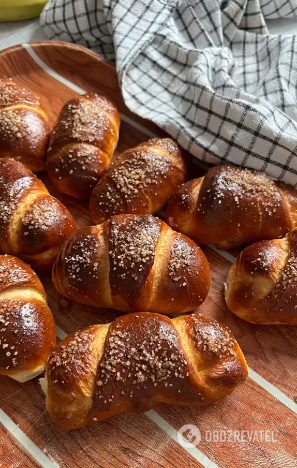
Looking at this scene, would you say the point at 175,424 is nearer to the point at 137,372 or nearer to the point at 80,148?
→ the point at 137,372

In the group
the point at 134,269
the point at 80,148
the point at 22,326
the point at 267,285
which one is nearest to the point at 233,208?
the point at 267,285

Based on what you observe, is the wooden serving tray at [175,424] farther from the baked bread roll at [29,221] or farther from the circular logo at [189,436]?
the baked bread roll at [29,221]

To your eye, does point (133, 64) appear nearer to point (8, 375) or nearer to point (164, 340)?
point (164, 340)

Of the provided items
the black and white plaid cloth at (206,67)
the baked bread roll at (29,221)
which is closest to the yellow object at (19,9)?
the black and white plaid cloth at (206,67)

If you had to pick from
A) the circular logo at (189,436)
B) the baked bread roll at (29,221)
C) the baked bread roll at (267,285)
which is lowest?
the circular logo at (189,436)

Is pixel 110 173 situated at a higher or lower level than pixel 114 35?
lower

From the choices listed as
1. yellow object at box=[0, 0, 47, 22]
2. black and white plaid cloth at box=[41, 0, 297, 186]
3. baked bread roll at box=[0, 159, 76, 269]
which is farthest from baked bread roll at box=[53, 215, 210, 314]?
yellow object at box=[0, 0, 47, 22]

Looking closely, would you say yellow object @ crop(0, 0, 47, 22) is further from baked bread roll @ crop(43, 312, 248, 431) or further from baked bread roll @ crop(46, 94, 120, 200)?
baked bread roll @ crop(43, 312, 248, 431)

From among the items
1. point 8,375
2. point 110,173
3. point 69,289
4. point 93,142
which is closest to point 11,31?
point 93,142
